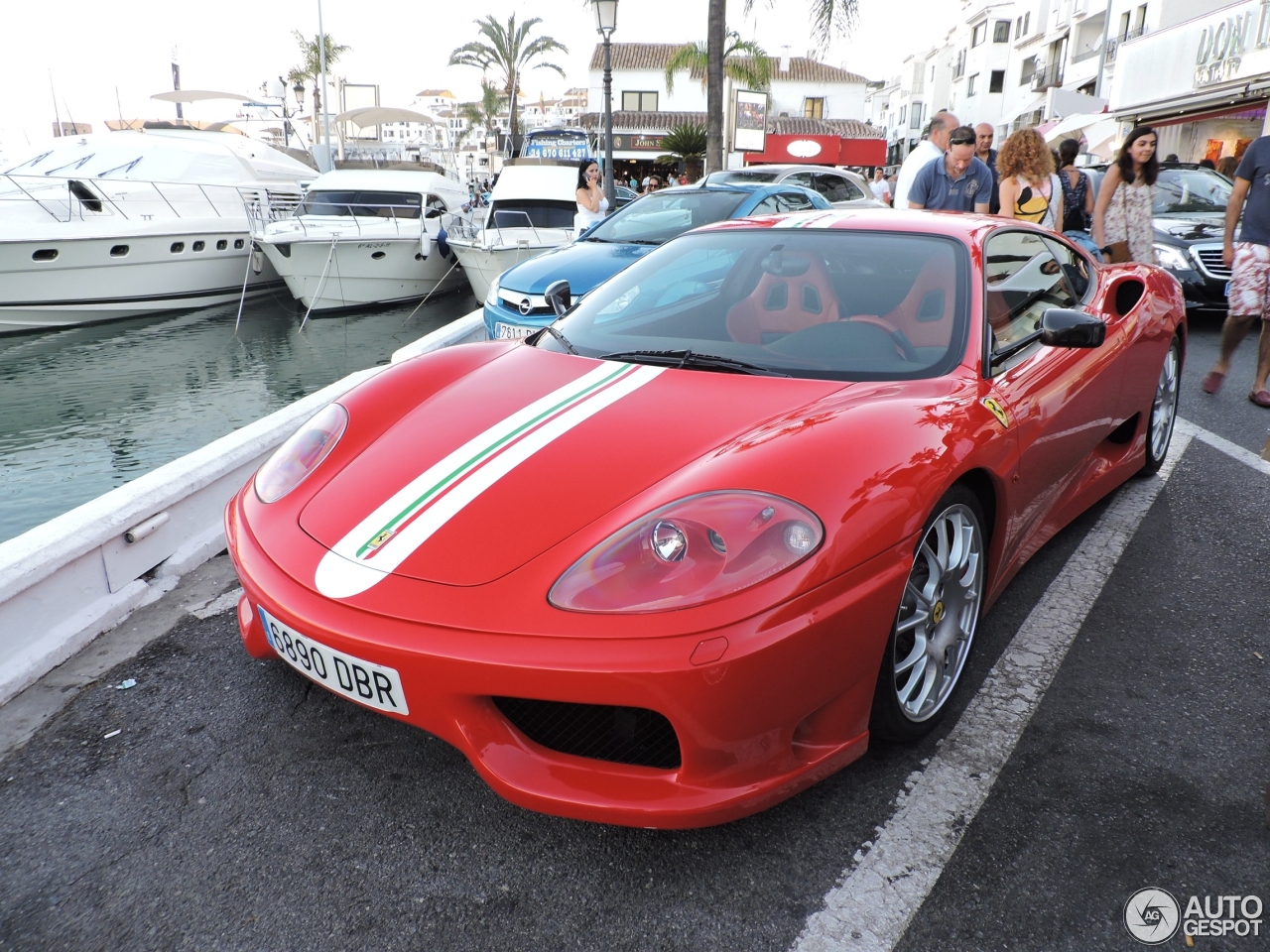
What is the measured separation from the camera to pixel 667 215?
6.99 m

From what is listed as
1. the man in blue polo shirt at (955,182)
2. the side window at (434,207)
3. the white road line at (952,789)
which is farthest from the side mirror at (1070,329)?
the side window at (434,207)

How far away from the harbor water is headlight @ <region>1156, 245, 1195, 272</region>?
7707 millimetres

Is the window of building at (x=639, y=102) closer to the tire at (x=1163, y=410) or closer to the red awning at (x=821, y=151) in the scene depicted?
the red awning at (x=821, y=151)

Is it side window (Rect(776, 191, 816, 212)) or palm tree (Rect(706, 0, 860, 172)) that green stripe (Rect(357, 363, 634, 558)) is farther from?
palm tree (Rect(706, 0, 860, 172))

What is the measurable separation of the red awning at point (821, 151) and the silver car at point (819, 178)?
84.7ft

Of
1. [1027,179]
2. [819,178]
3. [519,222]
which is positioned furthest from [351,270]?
[1027,179]

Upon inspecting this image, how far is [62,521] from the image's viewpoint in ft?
8.93

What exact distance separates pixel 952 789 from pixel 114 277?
42.4 feet

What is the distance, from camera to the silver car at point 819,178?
8266 mm

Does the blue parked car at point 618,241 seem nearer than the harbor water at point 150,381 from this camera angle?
No

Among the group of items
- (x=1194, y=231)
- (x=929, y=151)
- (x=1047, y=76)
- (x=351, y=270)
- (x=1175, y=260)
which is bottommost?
(x=351, y=270)

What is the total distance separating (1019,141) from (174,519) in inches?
213

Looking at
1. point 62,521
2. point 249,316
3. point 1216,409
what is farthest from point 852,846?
point 249,316

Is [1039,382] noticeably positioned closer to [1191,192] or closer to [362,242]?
[1191,192]
